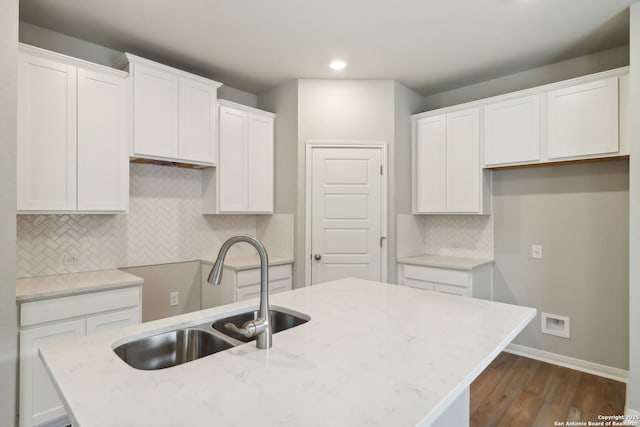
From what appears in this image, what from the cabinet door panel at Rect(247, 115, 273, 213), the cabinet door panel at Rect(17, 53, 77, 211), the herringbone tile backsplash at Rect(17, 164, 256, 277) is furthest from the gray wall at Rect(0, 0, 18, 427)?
the cabinet door panel at Rect(247, 115, 273, 213)

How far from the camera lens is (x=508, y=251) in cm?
352

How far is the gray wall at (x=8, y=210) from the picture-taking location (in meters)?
1.96

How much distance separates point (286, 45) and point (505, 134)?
216 cm

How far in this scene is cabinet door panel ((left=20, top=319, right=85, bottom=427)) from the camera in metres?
2.06

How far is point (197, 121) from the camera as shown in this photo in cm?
318

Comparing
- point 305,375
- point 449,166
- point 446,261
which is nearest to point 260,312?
point 305,375

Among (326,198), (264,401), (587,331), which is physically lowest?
(587,331)

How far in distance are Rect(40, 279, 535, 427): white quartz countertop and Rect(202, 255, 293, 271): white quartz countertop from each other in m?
1.71

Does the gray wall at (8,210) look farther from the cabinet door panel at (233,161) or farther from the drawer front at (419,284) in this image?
the drawer front at (419,284)

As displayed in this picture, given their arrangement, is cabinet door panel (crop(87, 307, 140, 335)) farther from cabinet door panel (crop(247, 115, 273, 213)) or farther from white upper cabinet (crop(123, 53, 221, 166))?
cabinet door panel (crop(247, 115, 273, 213))

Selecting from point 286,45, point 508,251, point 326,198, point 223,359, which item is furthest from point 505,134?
point 223,359

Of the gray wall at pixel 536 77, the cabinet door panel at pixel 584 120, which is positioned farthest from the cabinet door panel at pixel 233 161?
the cabinet door panel at pixel 584 120

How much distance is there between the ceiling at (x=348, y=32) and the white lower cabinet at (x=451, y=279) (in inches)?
78.4

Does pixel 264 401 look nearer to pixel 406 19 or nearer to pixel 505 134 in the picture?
pixel 406 19
